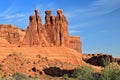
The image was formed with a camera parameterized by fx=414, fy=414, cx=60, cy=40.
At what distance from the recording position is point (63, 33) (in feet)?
387

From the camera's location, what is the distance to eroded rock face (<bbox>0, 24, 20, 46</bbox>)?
119812mm

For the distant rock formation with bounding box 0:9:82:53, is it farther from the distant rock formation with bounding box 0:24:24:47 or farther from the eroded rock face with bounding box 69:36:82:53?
the eroded rock face with bounding box 69:36:82:53

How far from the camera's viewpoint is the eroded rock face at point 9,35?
120 metres

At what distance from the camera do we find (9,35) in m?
123

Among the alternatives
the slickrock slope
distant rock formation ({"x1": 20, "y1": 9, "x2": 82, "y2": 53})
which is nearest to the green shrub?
the slickrock slope

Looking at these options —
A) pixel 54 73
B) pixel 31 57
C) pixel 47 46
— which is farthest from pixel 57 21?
pixel 54 73

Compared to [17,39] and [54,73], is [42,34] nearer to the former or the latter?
[17,39]

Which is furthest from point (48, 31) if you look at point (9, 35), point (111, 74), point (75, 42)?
point (111, 74)

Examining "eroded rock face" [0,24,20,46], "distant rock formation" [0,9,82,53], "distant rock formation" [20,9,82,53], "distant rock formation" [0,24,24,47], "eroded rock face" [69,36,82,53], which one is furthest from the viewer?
"eroded rock face" [69,36,82,53]

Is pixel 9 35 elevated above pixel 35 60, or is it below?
above

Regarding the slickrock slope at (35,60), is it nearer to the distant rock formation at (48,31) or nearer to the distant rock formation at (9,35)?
the distant rock formation at (48,31)

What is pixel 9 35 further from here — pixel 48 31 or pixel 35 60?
pixel 35 60

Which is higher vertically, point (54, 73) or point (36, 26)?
point (36, 26)

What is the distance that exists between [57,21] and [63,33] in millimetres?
3988
